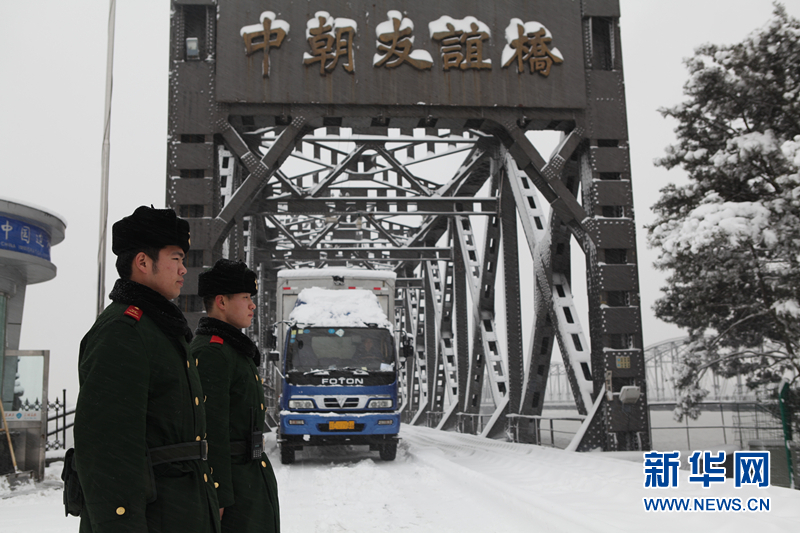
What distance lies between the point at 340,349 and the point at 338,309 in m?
0.78

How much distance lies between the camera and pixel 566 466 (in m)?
9.65

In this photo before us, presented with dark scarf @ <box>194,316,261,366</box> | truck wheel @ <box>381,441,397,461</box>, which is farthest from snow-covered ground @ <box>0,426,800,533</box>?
dark scarf @ <box>194,316,261,366</box>

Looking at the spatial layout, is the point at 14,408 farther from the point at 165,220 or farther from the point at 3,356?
the point at 165,220

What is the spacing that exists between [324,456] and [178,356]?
13050 mm

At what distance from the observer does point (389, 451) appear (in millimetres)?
13258

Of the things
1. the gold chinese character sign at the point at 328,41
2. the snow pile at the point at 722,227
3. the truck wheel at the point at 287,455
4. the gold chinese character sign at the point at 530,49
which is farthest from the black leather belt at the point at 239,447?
the gold chinese character sign at the point at 530,49

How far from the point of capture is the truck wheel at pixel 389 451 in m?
13.2

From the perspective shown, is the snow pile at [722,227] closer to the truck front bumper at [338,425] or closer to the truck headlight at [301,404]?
the truck front bumper at [338,425]

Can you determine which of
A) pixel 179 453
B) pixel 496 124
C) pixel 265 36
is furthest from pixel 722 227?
pixel 179 453

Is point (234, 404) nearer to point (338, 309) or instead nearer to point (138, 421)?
point (138, 421)

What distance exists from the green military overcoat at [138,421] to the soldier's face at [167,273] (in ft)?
0.16

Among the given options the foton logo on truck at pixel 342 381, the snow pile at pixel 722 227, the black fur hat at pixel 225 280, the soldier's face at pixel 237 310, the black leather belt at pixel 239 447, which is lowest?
the black leather belt at pixel 239 447

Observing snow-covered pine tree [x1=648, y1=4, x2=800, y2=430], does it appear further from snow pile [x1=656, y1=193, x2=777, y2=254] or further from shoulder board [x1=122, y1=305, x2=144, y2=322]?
shoulder board [x1=122, y1=305, x2=144, y2=322]

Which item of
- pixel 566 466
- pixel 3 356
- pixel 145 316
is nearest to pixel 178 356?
pixel 145 316
